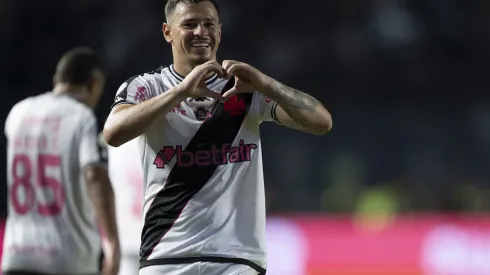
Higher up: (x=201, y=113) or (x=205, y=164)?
(x=201, y=113)

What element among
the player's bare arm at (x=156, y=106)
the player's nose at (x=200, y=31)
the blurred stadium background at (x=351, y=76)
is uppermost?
the blurred stadium background at (x=351, y=76)

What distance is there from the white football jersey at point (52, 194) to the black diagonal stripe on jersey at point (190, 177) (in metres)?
1.77

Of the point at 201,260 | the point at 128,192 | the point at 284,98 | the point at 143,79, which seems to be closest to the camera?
the point at 284,98

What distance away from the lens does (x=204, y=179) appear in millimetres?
3812

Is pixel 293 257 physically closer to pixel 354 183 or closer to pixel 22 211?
pixel 22 211

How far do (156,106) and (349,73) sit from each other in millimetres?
13869

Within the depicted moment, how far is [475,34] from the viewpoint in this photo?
58.7 ft

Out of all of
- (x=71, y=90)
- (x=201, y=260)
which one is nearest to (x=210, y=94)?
(x=201, y=260)

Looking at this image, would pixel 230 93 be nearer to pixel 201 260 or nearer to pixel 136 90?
pixel 136 90

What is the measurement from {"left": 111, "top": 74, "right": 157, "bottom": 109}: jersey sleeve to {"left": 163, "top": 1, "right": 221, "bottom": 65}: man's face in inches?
7.1

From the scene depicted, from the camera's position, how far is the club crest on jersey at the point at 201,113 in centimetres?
Result: 384

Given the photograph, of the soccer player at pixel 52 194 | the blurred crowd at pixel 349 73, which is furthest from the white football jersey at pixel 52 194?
the blurred crowd at pixel 349 73

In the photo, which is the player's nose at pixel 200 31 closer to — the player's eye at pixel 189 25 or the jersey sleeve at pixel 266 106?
the player's eye at pixel 189 25

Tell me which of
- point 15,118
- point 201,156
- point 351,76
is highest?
point 351,76
